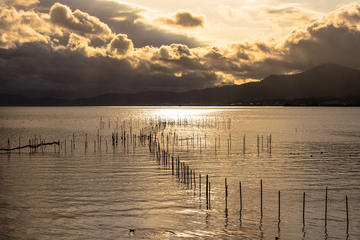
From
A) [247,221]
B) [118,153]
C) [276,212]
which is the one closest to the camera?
[247,221]

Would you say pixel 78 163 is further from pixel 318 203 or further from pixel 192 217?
pixel 318 203

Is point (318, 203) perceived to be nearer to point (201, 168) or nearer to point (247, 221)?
point (247, 221)

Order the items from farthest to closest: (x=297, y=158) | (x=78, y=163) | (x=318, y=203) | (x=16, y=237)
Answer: (x=297, y=158)
(x=78, y=163)
(x=318, y=203)
(x=16, y=237)

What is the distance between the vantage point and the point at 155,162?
53875 millimetres

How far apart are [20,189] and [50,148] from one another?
33750 millimetres

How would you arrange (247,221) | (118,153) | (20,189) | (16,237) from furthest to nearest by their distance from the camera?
1. (118,153)
2. (20,189)
3. (247,221)
4. (16,237)

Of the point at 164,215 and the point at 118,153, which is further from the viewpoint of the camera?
the point at 118,153

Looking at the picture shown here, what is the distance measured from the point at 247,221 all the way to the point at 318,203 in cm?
798

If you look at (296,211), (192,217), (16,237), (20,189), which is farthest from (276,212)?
(20,189)

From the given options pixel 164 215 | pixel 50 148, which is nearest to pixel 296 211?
pixel 164 215

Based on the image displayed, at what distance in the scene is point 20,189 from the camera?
36.4 meters

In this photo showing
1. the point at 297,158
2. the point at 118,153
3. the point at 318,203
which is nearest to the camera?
the point at 318,203

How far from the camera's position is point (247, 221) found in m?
26.5

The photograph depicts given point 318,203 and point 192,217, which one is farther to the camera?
point 318,203
